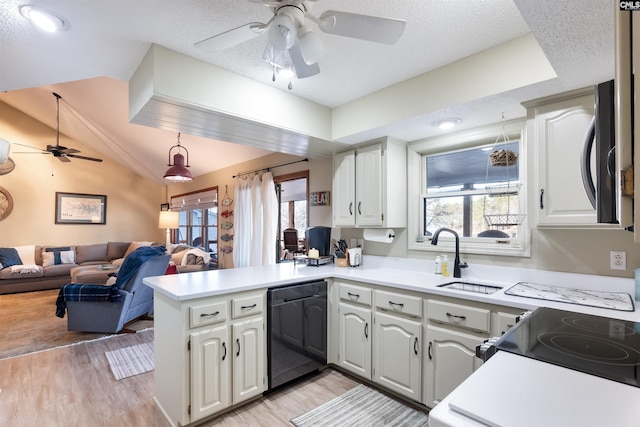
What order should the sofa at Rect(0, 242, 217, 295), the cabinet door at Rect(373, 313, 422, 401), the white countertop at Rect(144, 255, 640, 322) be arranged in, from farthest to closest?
the sofa at Rect(0, 242, 217, 295), the cabinet door at Rect(373, 313, 422, 401), the white countertop at Rect(144, 255, 640, 322)

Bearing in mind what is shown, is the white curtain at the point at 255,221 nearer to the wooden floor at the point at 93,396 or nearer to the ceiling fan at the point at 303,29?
the wooden floor at the point at 93,396

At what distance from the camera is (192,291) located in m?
1.93

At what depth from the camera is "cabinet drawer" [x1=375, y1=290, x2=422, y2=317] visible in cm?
215

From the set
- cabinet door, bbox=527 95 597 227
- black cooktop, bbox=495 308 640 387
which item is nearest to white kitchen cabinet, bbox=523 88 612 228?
cabinet door, bbox=527 95 597 227

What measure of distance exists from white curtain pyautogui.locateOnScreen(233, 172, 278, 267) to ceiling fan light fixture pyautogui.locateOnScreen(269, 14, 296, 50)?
326 cm

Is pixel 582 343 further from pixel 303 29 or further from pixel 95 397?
pixel 95 397

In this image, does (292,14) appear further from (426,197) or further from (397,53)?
(426,197)

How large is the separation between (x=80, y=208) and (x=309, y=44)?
320 inches

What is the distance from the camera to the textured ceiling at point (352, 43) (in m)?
1.43

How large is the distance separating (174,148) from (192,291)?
454 centimetres

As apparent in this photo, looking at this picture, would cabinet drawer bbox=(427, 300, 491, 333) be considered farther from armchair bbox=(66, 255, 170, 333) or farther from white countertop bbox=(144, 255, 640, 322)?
armchair bbox=(66, 255, 170, 333)

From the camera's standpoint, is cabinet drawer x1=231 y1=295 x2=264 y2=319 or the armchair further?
the armchair

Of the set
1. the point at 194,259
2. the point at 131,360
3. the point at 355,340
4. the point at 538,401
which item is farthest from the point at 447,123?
the point at 194,259

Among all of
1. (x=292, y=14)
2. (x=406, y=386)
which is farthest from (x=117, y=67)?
(x=406, y=386)
